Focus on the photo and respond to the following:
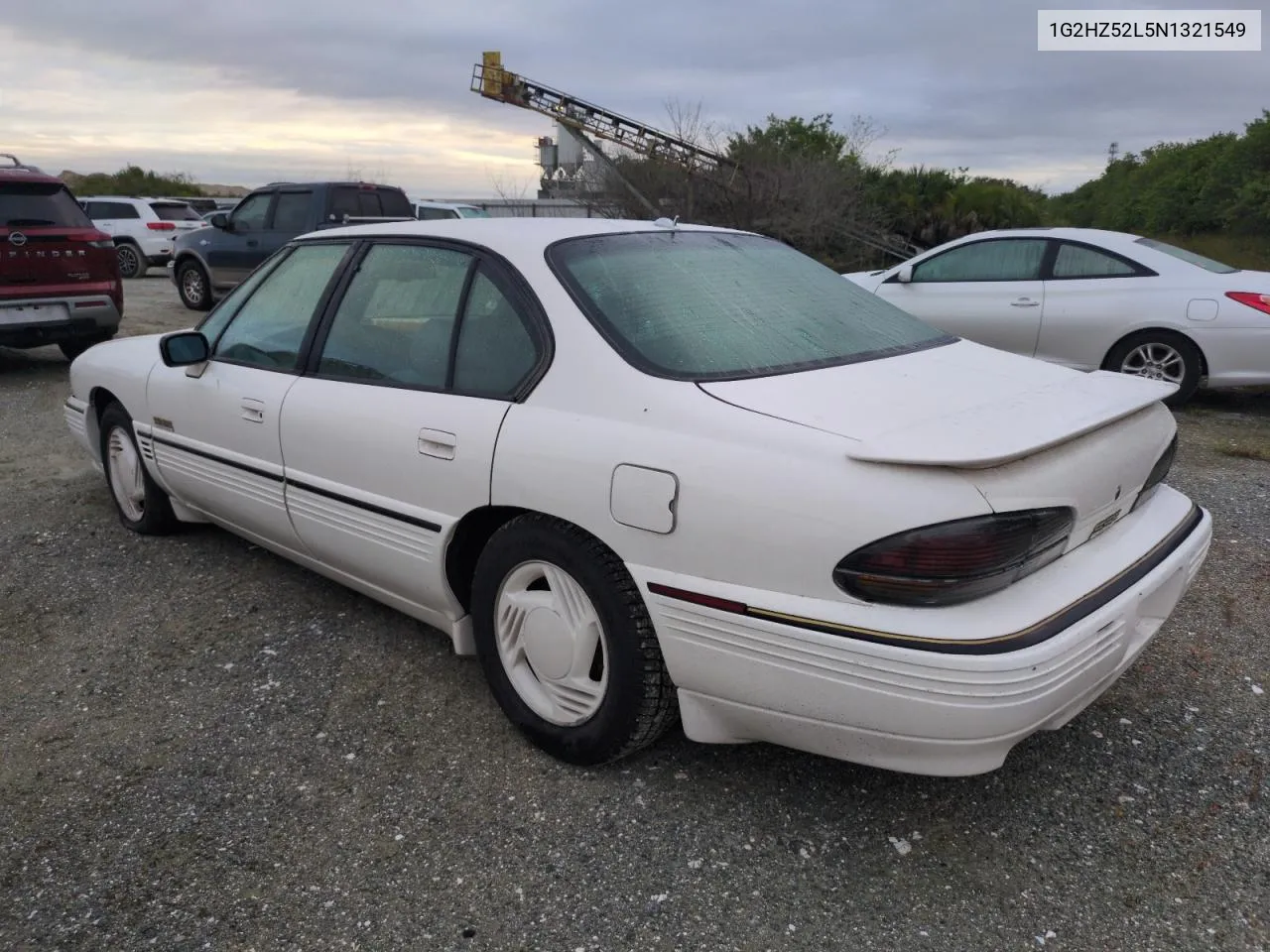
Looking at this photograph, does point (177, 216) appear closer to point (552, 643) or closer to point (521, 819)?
point (552, 643)

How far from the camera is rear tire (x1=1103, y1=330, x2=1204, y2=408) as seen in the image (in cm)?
697

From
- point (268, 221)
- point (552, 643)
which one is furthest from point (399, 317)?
point (268, 221)

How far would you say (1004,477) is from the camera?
209 cm

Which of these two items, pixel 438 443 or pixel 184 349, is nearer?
pixel 438 443

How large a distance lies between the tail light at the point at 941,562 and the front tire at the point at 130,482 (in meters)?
3.49

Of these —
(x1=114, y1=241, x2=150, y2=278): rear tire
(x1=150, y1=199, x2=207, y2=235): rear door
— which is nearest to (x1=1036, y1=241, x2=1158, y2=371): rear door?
(x1=150, y1=199, x2=207, y2=235): rear door

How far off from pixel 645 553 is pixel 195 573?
2.66 metres

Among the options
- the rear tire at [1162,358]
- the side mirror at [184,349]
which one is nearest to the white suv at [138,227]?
the side mirror at [184,349]

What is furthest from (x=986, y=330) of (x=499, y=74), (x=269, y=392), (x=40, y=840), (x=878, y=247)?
(x=499, y=74)

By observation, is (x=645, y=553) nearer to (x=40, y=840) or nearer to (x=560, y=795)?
(x=560, y=795)

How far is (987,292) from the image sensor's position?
25.0ft

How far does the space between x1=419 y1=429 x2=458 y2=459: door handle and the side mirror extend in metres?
1.40

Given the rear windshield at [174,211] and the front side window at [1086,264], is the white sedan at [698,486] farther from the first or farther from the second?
the rear windshield at [174,211]

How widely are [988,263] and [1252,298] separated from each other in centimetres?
183
